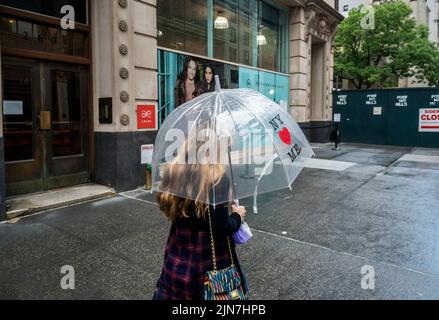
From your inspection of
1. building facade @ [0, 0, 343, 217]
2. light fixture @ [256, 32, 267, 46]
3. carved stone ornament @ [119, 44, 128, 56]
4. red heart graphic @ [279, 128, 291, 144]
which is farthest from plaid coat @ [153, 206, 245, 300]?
light fixture @ [256, 32, 267, 46]

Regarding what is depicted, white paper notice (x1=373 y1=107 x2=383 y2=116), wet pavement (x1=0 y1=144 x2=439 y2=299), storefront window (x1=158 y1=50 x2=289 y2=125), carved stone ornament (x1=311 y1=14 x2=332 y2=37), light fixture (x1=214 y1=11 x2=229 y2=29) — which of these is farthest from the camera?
white paper notice (x1=373 y1=107 x2=383 y2=116)

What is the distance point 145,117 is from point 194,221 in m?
6.38

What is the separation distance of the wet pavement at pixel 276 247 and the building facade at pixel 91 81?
1.10 meters

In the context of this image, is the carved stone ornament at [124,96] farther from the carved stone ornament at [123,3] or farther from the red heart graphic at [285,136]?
the red heart graphic at [285,136]

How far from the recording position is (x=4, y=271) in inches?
156

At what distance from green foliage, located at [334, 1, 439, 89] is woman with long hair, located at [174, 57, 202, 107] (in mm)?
25751

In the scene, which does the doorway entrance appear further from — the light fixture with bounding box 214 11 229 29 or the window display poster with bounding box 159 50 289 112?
the light fixture with bounding box 214 11 229 29

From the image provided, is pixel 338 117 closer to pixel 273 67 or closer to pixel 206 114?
pixel 273 67

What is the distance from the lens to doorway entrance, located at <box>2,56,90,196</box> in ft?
21.5

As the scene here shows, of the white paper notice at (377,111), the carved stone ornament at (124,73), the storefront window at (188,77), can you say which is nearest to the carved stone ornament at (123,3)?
the carved stone ornament at (124,73)

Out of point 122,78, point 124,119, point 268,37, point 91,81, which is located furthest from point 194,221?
point 268,37

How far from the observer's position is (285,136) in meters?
2.82

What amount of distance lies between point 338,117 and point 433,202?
12679mm

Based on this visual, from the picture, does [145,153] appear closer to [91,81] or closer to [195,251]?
[91,81]
